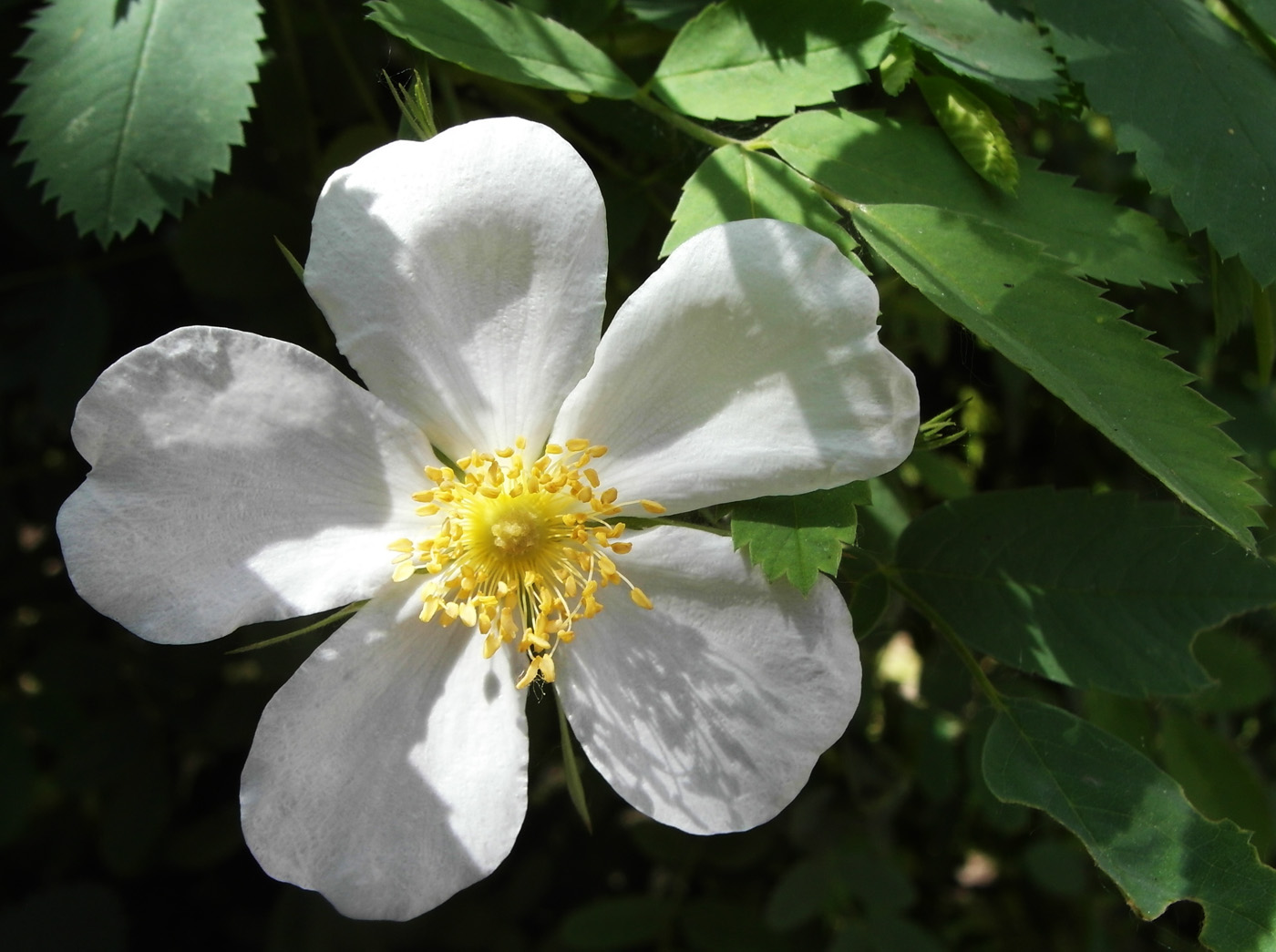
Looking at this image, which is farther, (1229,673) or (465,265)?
(1229,673)

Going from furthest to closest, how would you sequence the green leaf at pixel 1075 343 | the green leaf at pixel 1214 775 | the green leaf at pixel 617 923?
the green leaf at pixel 617 923
the green leaf at pixel 1214 775
the green leaf at pixel 1075 343

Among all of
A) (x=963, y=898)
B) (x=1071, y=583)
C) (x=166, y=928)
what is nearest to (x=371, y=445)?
(x=1071, y=583)

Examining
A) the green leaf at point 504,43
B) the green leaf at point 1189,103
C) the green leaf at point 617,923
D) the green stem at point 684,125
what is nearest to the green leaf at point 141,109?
the green leaf at point 504,43

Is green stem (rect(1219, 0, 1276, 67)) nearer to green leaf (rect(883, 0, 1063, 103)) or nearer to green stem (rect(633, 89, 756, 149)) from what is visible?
green leaf (rect(883, 0, 1063, 103))

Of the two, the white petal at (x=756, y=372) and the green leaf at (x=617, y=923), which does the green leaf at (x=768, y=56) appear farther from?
the green leaf at (x=617, y=923)

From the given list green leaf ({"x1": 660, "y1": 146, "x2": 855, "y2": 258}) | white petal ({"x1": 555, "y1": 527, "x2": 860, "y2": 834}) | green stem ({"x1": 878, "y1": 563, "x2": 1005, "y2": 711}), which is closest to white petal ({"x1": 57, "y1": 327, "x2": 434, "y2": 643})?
white petal ({"x1": 555, "y1": 527, "x2": 860, "y2": 834})

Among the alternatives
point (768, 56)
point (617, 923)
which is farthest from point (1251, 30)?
point (617, 923)

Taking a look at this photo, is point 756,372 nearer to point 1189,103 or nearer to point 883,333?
point 1189,103
